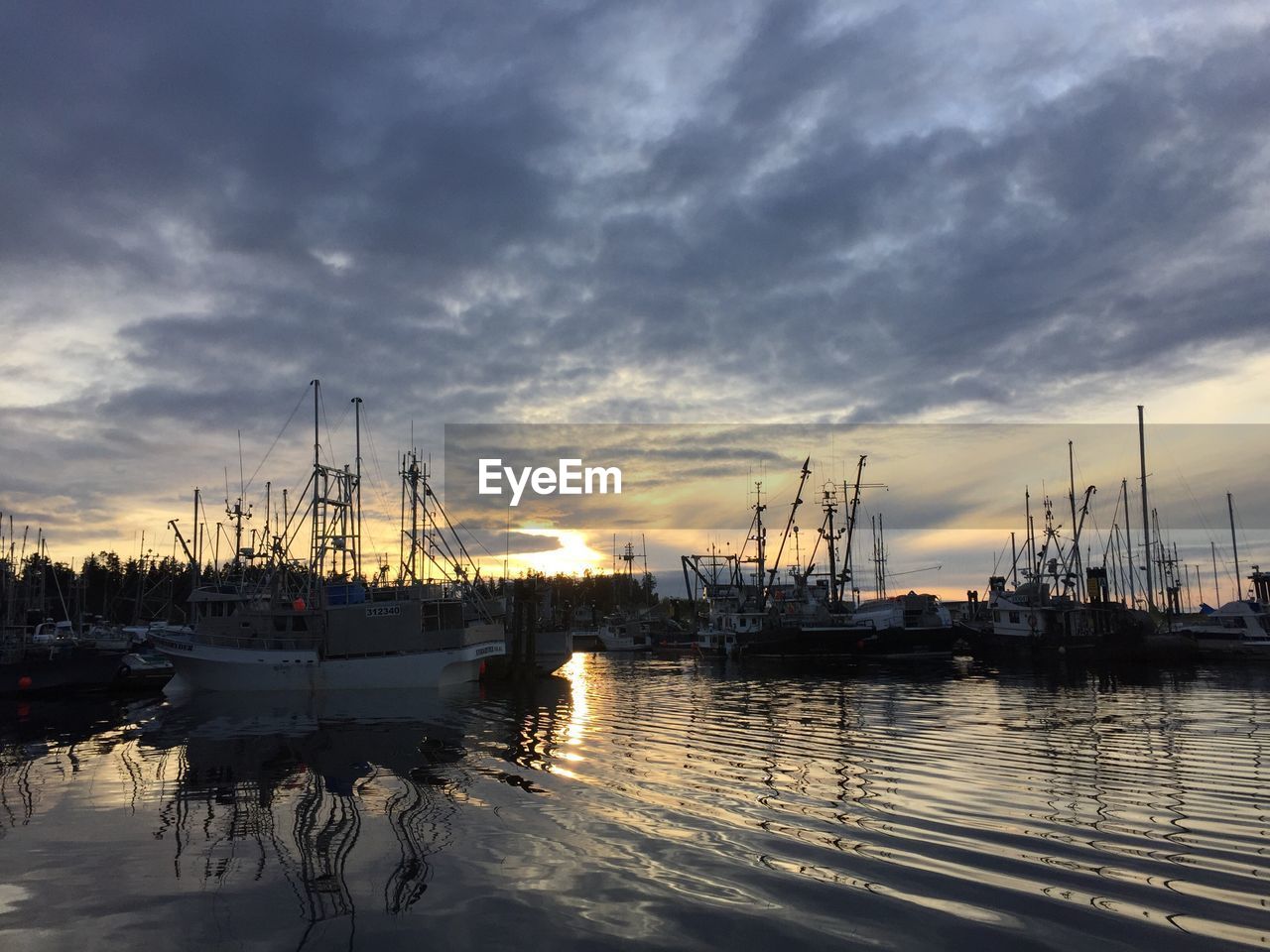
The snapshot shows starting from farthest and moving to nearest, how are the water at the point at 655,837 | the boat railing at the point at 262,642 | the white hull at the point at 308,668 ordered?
the boat railing at the point at 262,642 → the white hull at the point at 308,668 → the water at the point at 655,837

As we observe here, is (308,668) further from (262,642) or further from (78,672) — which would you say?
(78,672)

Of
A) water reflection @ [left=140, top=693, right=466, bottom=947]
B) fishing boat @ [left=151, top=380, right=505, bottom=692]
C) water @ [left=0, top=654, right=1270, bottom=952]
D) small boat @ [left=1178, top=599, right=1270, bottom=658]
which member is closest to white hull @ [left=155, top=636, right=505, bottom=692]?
fishing boat @ [left=151, top=380, right=505, bottom=692]

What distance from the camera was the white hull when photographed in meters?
45.0

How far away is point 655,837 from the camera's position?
42.8ft

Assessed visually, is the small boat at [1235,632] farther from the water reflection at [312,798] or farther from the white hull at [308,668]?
the water reflection at [312,798]

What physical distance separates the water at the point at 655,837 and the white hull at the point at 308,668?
1710 centimetres

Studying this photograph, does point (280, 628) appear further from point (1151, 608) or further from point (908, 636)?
point (1151, 608)

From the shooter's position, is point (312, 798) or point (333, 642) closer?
point (312, 798)

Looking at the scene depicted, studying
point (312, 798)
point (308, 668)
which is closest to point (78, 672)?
point (308, 668)

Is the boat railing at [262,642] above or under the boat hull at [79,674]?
above

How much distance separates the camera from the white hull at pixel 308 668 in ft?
148

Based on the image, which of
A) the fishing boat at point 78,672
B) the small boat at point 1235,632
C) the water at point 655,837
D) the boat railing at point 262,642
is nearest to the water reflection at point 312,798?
the water at point 655,837

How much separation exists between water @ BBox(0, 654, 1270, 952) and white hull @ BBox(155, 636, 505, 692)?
1710 centimetres

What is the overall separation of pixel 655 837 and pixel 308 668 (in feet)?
120
